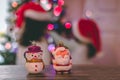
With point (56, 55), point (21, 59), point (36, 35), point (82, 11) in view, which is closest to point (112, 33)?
point (82, 11)

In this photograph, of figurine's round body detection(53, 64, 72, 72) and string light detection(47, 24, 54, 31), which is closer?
figurine's round body detection(53, 64, 72, 72)

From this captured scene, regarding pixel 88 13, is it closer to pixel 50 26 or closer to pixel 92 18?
pixel 92 18

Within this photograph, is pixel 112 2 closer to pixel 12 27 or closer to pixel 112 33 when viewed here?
pixel 112 33

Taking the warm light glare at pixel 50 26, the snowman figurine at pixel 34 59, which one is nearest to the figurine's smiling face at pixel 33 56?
the snowman figurine at pixel 34 59

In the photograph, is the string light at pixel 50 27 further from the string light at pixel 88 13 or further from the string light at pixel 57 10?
the string light at pixel 88 13

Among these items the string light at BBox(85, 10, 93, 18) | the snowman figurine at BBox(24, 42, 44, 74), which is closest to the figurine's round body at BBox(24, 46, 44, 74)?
the snowman figurine at BBox(24, 42, 44, 74)

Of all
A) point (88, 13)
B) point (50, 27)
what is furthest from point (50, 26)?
point (88, 13)

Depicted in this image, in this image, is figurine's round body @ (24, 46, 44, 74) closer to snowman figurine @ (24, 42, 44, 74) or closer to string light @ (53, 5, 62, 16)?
snowman figurine @ (24, 42, 44, 74)

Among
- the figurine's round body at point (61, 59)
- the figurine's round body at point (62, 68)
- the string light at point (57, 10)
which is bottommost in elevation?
the figurine's round body at point (62, 68)
